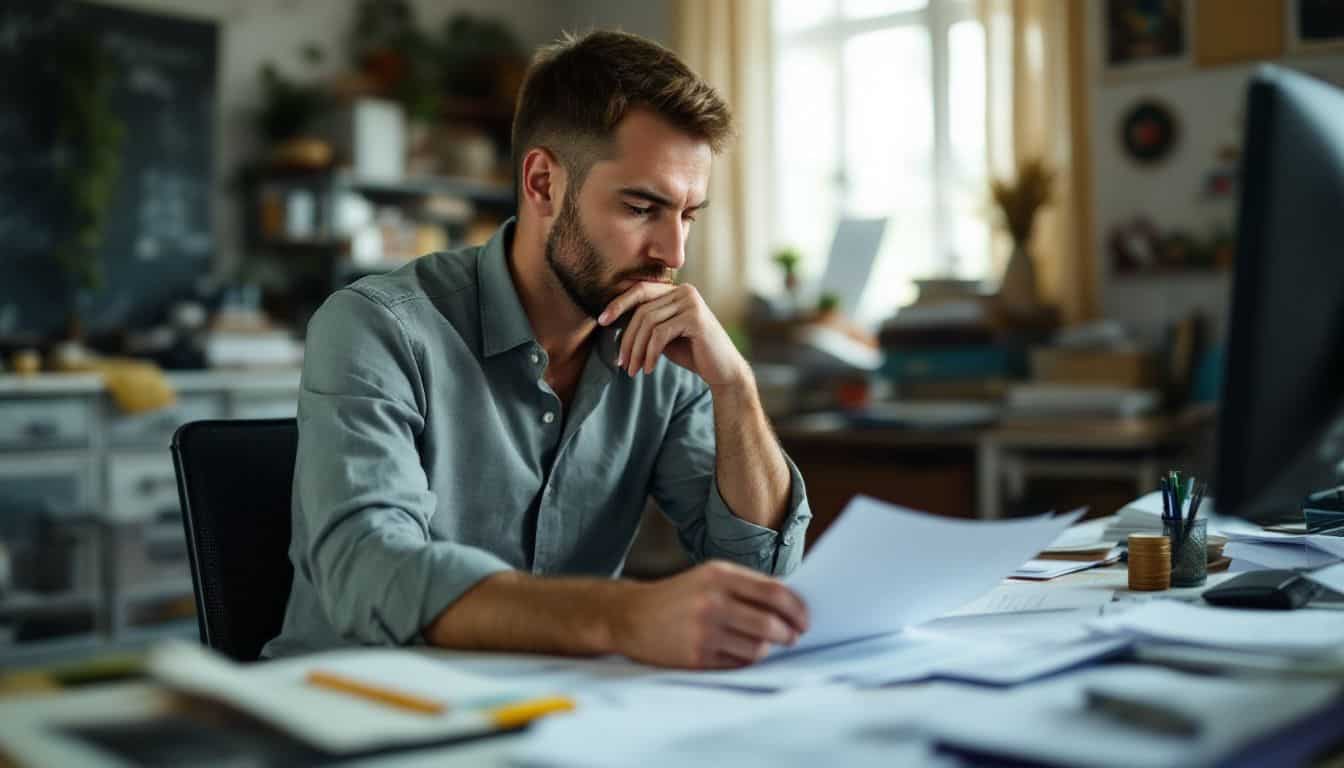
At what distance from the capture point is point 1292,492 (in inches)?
33.9

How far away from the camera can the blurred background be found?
346 centimetres

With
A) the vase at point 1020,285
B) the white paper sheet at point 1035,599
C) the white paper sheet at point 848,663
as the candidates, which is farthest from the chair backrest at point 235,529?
the vase at point 1020,285

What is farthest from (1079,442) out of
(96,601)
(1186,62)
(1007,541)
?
(96,601)

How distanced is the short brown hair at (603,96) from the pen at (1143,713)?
0.91 m

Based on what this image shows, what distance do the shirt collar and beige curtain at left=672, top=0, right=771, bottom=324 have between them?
131 inches

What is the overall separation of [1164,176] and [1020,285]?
0.56 metres

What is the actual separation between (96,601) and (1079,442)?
2714 mm

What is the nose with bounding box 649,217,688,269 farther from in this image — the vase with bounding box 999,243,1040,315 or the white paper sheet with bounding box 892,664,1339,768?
the vase with bounding box 999,243,1040,315

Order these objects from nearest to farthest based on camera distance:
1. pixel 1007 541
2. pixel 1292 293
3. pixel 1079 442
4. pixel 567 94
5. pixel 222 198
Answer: pixel 1292 293
pixel 1007 541
pixel 567 94
pixel 1079 442
pixel 222 198

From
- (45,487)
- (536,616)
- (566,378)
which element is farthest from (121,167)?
(536,616)

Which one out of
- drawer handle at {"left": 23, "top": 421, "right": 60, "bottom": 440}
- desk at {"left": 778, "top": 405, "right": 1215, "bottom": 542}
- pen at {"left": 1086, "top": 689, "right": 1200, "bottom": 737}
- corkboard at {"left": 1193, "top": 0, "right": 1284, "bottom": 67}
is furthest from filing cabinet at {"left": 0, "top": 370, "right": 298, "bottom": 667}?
pen at {"left": 1086, "top": 689, "right": 1200, "bottom": 737}

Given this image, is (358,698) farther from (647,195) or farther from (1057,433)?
(1057,433)

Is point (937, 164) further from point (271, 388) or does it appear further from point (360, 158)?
point (271, 388)

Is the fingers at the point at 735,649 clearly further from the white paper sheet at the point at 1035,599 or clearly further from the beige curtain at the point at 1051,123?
the beige curtain at the point at 1051,123
